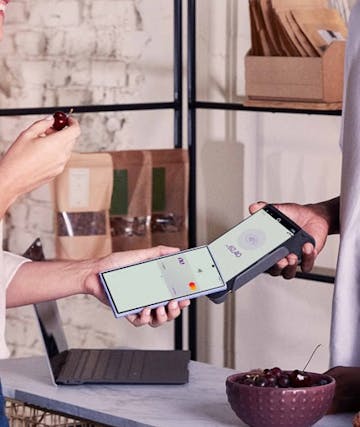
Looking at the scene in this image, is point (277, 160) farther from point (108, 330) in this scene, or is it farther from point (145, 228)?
point (108, 330)

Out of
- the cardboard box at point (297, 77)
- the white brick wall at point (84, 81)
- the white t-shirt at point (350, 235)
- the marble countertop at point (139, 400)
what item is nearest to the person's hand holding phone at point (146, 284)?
the marble countertop at point (139, 400)

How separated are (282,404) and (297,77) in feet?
5.91

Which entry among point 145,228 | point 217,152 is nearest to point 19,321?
point 145,228

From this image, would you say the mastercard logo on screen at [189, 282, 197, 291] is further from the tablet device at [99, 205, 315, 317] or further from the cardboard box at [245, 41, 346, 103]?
the cardboard box at [245, 41, 346, 103]

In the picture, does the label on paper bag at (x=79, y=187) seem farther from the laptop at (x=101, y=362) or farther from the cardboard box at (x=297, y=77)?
the laptop at (x=101, y=362)

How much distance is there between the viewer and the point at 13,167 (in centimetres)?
179

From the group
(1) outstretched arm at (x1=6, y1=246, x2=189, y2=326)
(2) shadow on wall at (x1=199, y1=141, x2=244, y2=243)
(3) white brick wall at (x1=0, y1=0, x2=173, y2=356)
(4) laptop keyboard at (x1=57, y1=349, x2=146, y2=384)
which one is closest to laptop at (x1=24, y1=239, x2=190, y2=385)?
(4) laptop keyboard at (x1=57, y1=349, x2=146, y2=384)

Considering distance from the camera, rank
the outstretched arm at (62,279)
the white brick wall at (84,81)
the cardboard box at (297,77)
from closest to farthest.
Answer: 1. the outstretched arm at (62,279)
2. the cardboard box at (297,77)
3. the white brick wall at (84,81)

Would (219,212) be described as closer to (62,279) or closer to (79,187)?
Result: (79,187)

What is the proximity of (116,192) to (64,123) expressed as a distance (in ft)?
6.02

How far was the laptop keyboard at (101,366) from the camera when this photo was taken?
226 centimetres

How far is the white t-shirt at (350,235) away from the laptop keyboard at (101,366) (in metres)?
0.44

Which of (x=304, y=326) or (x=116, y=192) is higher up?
(x=116, y=192)

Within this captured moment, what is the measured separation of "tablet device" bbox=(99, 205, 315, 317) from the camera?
200 cm
